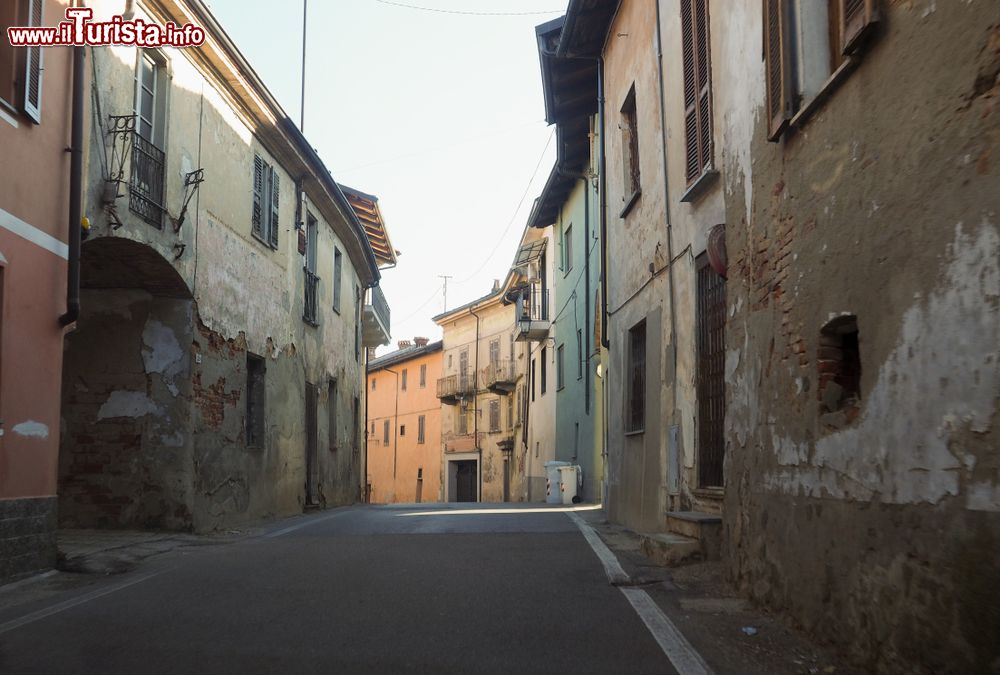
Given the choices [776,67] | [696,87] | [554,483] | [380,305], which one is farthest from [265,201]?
[380,305]

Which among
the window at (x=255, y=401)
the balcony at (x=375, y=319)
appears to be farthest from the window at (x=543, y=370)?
the window at (x=255, y=401)

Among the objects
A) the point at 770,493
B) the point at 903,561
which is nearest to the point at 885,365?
the point at 903,561

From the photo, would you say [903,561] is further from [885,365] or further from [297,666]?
[297,666]

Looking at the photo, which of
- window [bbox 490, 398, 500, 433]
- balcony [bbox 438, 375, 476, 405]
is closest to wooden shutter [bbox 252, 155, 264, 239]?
window [bbox 490, 398, 500, 433]

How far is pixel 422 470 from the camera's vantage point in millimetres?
50812

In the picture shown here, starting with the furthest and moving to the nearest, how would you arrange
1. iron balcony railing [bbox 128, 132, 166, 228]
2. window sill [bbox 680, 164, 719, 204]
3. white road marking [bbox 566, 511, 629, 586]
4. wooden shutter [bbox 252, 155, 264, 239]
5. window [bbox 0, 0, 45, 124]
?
wooden shutter [bbox 252, 155, 264, 239], iron balcony railing [bbox 128, 132, 166, 228], window sill [bbox 680, 164, 719, 204], window [bbox 0, 0, 45, 124], white road marking [bbox 566, 511, 629, 586]

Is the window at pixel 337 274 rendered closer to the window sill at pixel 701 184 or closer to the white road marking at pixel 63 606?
the window sill at pixel 701 184

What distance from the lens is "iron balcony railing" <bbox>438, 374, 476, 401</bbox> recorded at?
45.2 metres

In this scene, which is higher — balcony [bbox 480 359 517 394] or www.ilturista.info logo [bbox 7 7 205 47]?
www.ilturista.info logo [bbox 7 7 205 47]

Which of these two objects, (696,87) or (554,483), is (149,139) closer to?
(696,87)

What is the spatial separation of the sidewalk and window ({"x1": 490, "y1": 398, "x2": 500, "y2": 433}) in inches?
1374

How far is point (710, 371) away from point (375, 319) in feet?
70.2

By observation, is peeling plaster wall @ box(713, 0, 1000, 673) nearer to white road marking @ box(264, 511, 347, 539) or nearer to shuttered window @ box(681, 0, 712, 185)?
shuttered window @ box(681, 0, 712, 185)

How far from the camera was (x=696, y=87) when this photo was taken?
9.94 metres
